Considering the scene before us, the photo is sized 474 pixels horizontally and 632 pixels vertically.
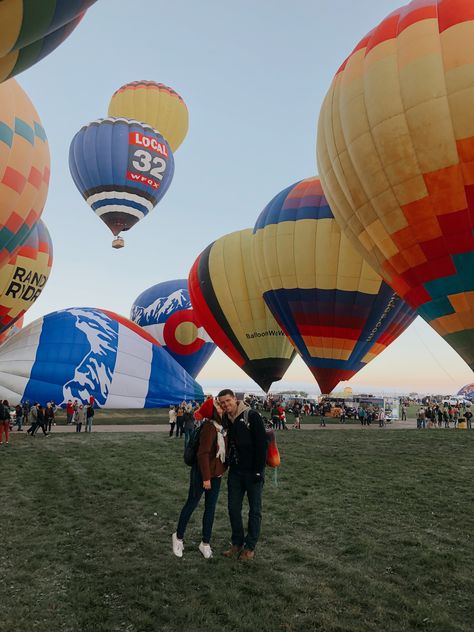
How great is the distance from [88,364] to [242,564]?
689 inches

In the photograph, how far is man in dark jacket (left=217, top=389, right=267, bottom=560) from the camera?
4.18m

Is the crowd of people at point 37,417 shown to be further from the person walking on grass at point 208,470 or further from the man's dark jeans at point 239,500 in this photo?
A: the man's dark jeans at point 239,500

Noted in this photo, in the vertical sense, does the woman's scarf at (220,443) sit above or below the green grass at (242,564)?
above

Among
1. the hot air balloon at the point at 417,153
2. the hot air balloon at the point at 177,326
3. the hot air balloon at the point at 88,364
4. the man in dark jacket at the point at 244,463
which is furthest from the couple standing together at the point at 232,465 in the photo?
the hot air balloon at the point at 177,326

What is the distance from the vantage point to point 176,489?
697cm

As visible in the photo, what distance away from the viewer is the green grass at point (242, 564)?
3.18 m

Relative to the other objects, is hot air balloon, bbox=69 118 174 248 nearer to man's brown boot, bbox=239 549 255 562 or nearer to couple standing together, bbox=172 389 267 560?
couple standing together, bbox=172 389 267 560

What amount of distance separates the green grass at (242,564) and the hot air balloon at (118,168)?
71.4 feet

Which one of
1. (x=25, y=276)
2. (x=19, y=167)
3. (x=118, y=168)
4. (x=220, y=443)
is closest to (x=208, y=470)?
(x=220, y=443)

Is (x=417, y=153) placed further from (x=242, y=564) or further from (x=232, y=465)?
(x=242, y=564)

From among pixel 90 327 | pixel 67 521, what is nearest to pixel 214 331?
pixel 90 327

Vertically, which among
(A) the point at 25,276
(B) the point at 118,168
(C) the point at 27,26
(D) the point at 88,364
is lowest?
(D) the point at 88,364

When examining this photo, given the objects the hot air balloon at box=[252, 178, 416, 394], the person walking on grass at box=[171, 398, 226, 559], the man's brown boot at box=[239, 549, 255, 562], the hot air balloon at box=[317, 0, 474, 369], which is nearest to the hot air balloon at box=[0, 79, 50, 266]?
the hot air balloon at box=[317, 0, 474, 369]

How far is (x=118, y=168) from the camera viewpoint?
2692 centimetres
